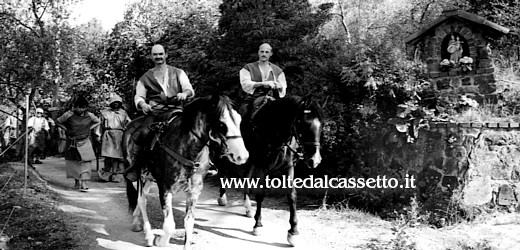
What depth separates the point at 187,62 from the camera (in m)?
11.0

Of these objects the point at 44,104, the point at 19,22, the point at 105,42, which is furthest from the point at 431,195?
the point at 44,104

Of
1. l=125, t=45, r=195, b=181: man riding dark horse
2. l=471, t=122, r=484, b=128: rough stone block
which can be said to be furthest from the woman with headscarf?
l=471, t=122, r=484, b=128: rough stone block

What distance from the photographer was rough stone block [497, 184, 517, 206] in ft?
23.1

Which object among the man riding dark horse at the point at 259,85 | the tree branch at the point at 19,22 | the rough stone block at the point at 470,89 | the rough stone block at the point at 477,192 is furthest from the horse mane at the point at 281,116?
the tree branch at the point at 19,22

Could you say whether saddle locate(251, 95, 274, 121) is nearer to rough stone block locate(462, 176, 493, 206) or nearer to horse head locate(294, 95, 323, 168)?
horse head locate(294, 95, 323, 168)

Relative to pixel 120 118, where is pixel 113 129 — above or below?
below

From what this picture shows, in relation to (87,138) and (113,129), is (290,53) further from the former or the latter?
(87,138)

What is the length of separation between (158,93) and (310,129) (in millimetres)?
2113

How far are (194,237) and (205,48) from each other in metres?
6.10

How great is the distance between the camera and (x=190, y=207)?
5117mm

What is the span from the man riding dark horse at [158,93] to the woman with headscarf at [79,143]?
3874 millimetres

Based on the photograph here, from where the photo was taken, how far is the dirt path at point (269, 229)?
18.9ft

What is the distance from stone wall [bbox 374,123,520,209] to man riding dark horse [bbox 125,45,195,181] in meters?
4.23

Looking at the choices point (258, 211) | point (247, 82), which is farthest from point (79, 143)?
point (258, 211)
